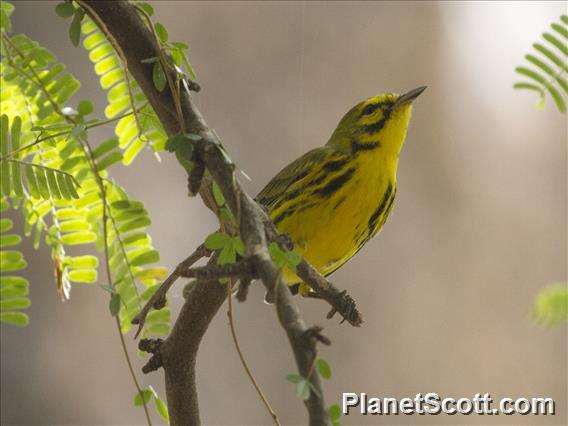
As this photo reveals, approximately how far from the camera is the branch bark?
532 mm

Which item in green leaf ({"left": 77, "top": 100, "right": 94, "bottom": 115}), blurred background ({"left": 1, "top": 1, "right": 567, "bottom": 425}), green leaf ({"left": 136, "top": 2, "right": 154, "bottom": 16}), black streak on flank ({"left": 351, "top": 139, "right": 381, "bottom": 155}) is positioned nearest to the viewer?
green leaf ({"left": 136, "top": 2, "right": 154, "bottom": 16})

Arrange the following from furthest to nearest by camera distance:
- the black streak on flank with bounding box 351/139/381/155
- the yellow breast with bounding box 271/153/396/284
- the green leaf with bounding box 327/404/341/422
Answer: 1. the black streak on flank with bounding box 351/139/381/155
2. the yellow breast with bounding box 271/153/396/284
3. the green leaf with bounding box 327/404/341/422

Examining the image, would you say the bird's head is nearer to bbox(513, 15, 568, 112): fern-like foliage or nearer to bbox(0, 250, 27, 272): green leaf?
bbox(513, 15, 568, 112): fern-like foliage

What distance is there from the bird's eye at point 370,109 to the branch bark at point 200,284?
98cm

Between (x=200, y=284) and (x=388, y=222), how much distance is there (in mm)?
2307

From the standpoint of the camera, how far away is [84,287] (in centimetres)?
290

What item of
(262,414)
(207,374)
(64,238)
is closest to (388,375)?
(262,414)

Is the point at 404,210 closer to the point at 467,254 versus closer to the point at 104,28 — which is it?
the point at 467,254

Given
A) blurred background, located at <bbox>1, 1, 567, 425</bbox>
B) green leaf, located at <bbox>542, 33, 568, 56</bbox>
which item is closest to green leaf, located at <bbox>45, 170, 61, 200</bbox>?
green leaf, located at <bbox>542, 33, 568, 56</bbox>

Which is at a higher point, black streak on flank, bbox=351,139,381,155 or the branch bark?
black streak on flank, bbox=351,139,381,155

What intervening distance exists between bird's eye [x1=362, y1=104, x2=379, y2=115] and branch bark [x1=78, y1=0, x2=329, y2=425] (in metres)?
0.98

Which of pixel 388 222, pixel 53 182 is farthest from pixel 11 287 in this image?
pixel 388 222

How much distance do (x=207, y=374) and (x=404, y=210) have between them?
41.1 inches

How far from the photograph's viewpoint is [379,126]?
73.6 inches
